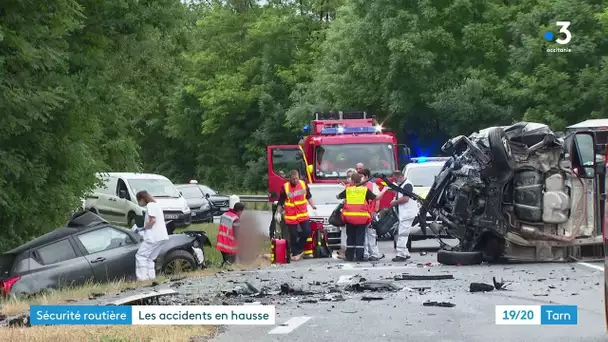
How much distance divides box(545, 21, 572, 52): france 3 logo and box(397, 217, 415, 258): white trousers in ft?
67.3

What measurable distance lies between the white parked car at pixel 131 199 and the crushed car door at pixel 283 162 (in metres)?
3.40

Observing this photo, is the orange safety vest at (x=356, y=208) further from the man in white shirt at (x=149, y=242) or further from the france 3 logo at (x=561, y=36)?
the france 3 logo at (x=561, y=36)

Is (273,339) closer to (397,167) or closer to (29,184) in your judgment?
(29,184)

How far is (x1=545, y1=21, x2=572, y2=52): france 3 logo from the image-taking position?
39.7 metres

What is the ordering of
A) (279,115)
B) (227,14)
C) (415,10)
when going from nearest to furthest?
(415,10) < (279,115) < (227,14)

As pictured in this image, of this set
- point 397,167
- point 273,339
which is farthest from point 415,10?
point 273,339

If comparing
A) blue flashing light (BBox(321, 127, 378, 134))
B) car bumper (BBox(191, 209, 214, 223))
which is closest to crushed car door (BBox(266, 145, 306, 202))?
blue flashing light (BBox(321, 127, 378, 134))

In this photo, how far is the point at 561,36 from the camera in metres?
39.8

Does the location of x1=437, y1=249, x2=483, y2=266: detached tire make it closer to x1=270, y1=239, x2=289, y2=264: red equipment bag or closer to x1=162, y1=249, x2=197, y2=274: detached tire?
x1=270, y1=239, x2=289, y2=264: red equipment bag

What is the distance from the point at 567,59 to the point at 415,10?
7.45 metres

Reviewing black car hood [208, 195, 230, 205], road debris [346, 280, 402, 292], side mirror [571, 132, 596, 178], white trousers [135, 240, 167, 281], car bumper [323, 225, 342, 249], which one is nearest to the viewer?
side mirror [571, 132, 596, 178]

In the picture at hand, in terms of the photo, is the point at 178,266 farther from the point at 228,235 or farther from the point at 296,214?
the point at 296,214

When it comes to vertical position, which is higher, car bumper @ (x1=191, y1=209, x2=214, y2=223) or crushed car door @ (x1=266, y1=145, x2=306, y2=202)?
crushed car door @ (x1=266, y1=145, x2=306, y2=202)

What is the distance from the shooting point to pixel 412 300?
1373cm
